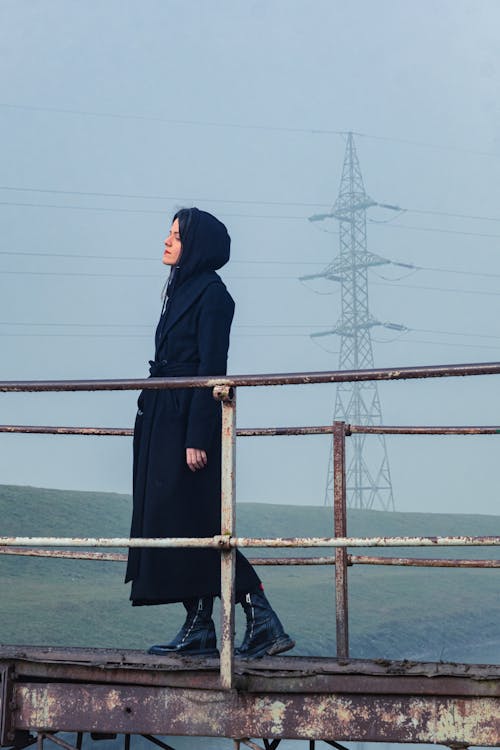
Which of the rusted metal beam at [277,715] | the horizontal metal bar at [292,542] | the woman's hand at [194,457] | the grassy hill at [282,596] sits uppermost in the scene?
the grassy hill at [282,596]

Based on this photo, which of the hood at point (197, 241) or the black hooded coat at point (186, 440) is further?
the hood at point (197, 241)

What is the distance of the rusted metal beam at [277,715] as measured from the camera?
4004 millimetres

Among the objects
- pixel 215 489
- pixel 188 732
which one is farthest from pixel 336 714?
pixel 215 489

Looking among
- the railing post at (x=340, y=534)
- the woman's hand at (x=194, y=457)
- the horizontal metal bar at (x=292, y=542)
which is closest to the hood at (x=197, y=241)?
the woman's hand at (x=194, y=457)

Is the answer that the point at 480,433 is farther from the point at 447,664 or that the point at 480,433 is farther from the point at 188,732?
the point at 188,732

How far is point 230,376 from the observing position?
400 centimetres

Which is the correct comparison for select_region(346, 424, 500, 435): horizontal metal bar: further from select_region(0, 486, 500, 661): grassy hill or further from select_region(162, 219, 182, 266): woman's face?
select_region(0, 486, 500, 661): grassy hill

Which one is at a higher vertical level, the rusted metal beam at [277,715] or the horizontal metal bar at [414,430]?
the horizontal metal bar at [414,430]

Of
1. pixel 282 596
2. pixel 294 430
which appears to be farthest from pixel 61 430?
pixel 282 596

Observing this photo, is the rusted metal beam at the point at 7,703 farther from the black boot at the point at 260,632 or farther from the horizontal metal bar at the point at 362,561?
the black boot at the point at 260,632

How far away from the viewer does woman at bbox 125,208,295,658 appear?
4555 millimetres

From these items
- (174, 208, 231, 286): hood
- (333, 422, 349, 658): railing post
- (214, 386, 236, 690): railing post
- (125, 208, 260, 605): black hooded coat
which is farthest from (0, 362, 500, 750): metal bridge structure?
(174, 208, 231, 286): hood

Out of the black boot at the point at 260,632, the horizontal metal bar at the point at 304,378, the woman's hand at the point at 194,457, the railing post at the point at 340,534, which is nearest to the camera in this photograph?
the horizontal metal bar at the point at 304,378

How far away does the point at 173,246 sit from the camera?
483cm
